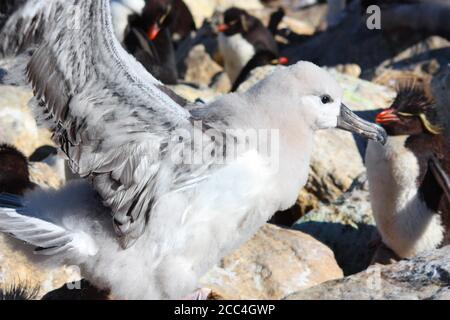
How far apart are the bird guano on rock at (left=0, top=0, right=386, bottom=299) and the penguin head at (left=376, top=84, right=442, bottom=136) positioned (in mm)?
2464

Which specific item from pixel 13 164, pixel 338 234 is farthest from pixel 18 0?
pixel 338 234

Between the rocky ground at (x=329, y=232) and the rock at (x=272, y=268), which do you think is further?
the rock at (x=272, y=268)

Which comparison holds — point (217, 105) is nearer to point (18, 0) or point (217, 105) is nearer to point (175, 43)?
point (18, 0)

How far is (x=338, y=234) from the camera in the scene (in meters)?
8.39

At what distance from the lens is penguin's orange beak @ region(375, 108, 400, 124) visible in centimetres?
810

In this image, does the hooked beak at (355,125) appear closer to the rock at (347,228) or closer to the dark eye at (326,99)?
the dark eye at (326,99)

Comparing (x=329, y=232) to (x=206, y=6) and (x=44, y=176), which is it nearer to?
(x=44, y=176)

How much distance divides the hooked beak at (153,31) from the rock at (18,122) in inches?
147

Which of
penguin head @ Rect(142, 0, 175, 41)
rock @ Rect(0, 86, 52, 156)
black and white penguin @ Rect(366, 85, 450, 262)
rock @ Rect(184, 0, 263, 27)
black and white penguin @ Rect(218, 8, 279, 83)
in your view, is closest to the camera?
black and white penguin @ Rect(366, 85, 450, 262)

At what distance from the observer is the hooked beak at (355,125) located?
19.7ft

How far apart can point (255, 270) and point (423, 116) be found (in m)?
2.27

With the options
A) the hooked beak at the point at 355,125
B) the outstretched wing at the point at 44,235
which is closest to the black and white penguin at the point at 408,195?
the hooked beak at the point at 355,125

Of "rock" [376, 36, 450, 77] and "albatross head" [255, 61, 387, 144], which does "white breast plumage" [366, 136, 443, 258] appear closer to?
"albatross head" [255, 61, 387, 144]

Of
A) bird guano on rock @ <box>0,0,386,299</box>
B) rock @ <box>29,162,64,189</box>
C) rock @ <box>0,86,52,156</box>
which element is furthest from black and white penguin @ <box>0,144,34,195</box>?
rock @ <box>0,86,52,156</box>
